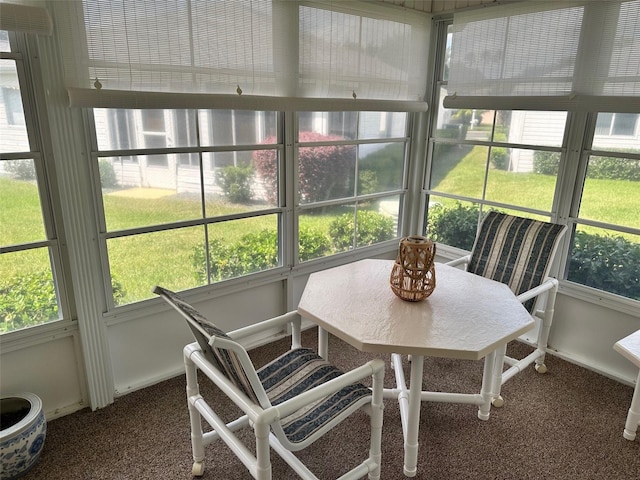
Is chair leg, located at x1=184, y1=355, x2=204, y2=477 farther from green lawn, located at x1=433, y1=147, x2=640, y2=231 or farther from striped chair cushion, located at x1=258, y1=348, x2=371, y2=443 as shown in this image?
green lawn, located at x1=433, y1=147, x2=640, y2=231

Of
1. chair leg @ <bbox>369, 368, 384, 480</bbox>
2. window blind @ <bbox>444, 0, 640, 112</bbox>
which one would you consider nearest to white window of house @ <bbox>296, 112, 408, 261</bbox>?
window blind @ <bbox>444, 0, 640, 112</bbox>

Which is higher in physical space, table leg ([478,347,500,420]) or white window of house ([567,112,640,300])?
white window of house ([567,112,640,300])

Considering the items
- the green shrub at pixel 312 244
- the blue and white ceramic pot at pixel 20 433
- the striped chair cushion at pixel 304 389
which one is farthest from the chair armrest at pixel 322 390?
the green shrub at pixel 312 244

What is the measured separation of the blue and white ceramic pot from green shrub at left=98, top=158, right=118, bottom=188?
107 centimetres

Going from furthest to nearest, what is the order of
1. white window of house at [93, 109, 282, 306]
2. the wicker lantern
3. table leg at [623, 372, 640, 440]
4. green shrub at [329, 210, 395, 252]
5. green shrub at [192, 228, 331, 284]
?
green shrub at [329, 210, 395, 252], green shrub at [192, 228, 331, 284], white window of house at [93, 109, 282, 306], table leg at [623, 372, 640, 440], the wicker lantern

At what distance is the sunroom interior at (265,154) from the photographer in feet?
6.61

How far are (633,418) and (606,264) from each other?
92cm

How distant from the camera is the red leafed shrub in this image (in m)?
2.80

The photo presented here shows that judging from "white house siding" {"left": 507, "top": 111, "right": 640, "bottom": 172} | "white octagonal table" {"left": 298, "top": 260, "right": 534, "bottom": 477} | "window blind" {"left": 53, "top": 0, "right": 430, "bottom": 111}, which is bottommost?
"white octagonal table" {"left": 298, "top": 260, "right": 534, "bottom": 477}

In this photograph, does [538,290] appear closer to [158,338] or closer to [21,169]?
[158,338]

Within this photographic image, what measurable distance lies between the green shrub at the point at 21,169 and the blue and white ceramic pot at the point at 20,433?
3.36 ft

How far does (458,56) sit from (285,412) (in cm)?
264

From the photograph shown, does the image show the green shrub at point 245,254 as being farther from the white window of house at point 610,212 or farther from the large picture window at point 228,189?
the white window of house at point 610,212

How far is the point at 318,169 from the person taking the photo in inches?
120
